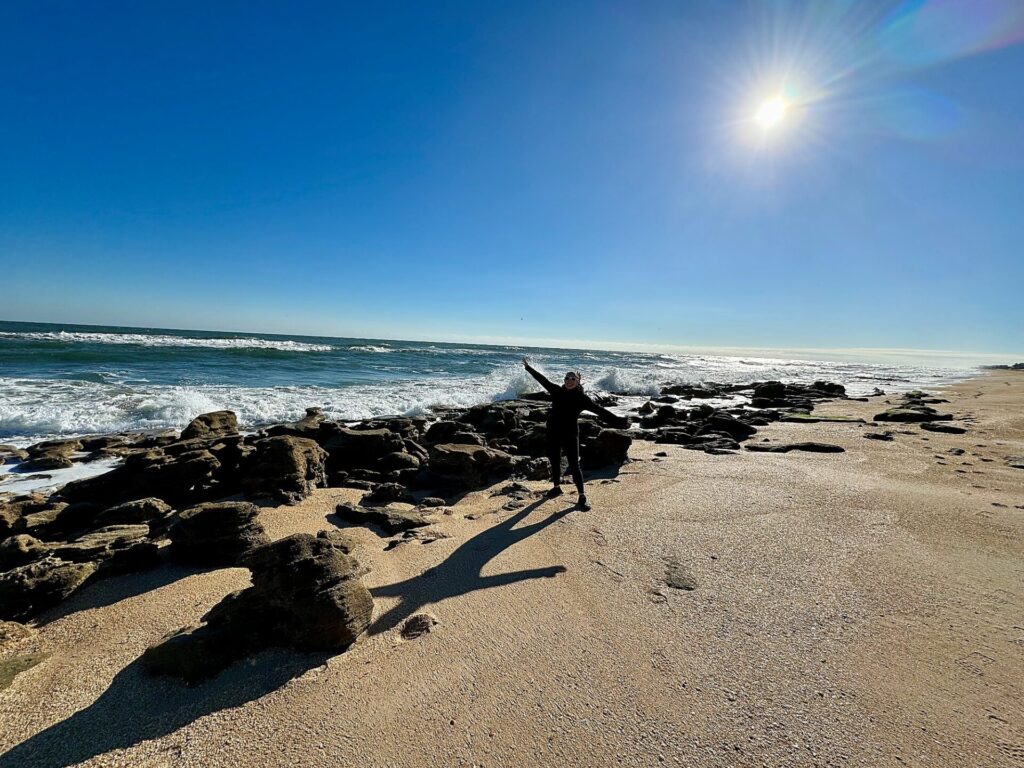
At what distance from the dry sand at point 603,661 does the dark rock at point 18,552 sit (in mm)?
938

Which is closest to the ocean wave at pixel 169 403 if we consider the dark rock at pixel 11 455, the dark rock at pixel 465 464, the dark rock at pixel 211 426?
the dark rock at pixel 11 455

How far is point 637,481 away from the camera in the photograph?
626 cm

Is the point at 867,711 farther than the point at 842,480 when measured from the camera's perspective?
No

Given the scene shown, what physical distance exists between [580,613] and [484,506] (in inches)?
101

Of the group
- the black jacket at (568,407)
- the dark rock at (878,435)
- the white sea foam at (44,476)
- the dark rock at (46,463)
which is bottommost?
the white sea foam at (44,476)

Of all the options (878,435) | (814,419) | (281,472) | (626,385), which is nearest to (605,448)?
(281,472)

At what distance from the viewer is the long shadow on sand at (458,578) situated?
10.1 ft

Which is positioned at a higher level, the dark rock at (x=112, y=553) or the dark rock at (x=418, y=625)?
the dark rock at (x=418, y=625)

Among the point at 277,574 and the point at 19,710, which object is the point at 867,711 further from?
the point at 19,710

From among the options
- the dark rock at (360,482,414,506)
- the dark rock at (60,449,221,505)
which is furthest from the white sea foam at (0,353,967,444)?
the dark rock at (360,482,414,506)

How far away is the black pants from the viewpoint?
541cm

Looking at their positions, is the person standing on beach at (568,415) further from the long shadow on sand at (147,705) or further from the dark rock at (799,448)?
the dark rock at (799,448)

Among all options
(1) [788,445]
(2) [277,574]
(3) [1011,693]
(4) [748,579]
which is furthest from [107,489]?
(1) [788,445]

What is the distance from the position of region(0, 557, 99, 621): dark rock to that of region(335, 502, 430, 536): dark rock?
219cm
